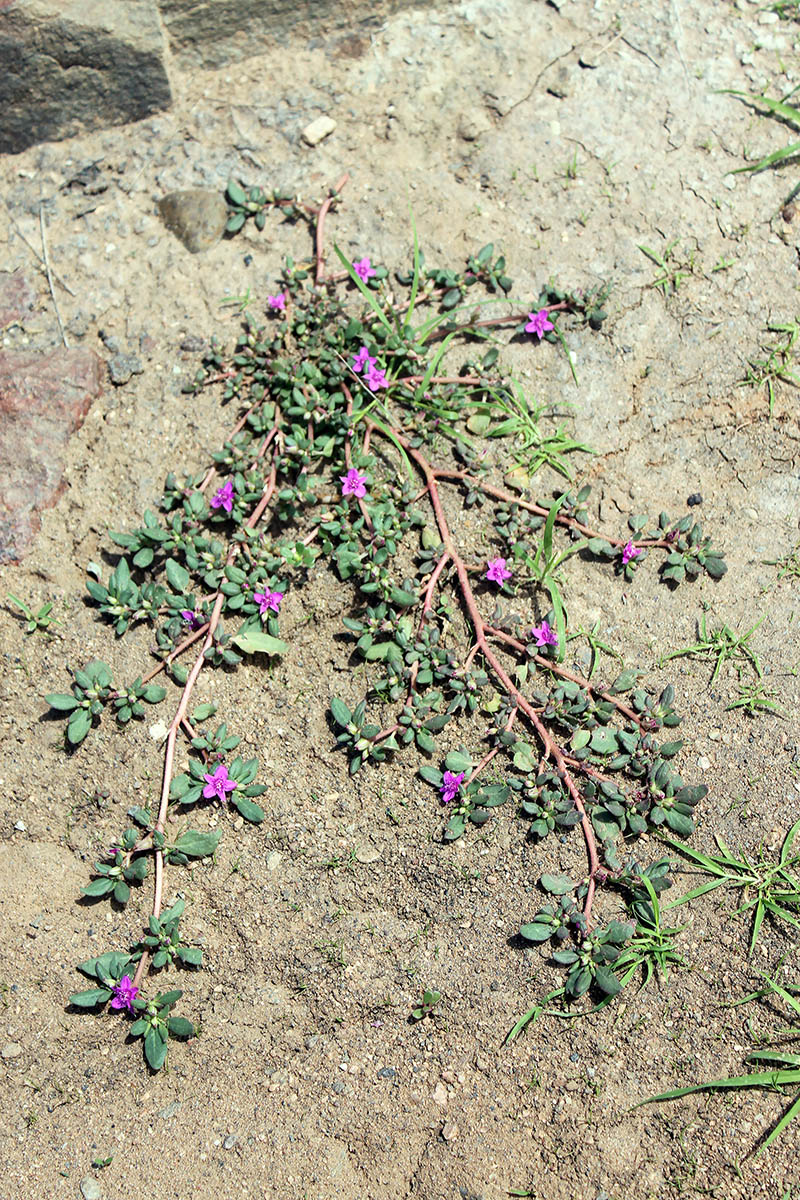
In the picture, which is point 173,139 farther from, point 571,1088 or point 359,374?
point 571,1088

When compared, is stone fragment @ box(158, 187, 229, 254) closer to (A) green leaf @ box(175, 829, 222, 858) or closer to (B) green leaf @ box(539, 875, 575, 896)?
(A) green leaf @ box(175, 829, 222, 858)

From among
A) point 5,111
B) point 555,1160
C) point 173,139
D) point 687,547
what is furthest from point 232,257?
point 555,1160

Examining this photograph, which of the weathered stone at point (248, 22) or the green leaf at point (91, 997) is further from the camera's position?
the weathered stone at point (248, 22)

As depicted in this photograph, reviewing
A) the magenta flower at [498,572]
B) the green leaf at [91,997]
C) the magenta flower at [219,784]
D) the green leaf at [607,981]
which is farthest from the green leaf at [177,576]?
the green leaf at [607,981]

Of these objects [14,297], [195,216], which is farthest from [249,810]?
[195,216]

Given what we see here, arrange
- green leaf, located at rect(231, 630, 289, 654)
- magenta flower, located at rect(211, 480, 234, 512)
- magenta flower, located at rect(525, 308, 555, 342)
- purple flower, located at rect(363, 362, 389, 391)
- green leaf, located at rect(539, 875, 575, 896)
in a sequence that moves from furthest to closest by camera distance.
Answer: magenta flower, located at rect(525, 308, 555, 342) < purple flower, located at rect(363, 362, 389, 391) < magenta flower, located at rect(211, 480, 234, 512) < green leaf, located at rect(231, 630, 289, 654) < green leaf, located at rect(539, 875, 575, 896)

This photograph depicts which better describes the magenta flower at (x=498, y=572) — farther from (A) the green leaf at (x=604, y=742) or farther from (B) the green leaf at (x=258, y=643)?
(B) the green leaf at (x=258, y=643)

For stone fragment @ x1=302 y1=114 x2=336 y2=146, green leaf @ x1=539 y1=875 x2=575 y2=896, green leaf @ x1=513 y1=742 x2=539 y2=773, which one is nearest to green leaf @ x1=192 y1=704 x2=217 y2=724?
green leaf @ x1=513 y1=742 x2=539 y2=773
